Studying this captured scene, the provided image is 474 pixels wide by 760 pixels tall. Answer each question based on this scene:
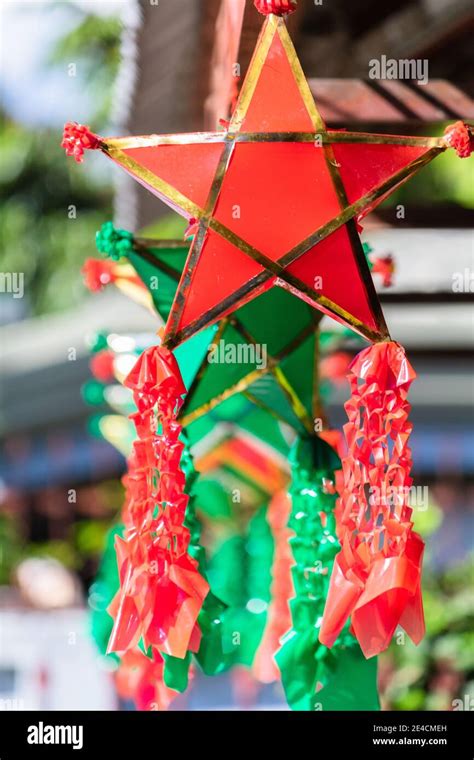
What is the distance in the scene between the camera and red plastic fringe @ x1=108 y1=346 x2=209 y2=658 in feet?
3.91

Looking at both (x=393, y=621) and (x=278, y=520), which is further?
(x=278, y=520)

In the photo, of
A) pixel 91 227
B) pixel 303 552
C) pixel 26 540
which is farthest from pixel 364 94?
pixel 91 227

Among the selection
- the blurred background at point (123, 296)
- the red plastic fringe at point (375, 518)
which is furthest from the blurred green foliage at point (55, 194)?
the red plastic fringe at point (375, 518)

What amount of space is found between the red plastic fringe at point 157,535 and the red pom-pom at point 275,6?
437 millimetres

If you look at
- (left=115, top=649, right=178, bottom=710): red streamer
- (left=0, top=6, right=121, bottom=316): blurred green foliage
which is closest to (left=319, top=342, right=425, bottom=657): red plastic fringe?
(left=115, top=649, right=178, bottom=710): red streamer

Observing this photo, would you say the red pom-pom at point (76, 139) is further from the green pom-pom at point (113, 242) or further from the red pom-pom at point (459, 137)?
the red pom-pom at point (459, 137)

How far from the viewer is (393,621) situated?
3.81 feet

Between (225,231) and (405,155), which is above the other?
(405,155)

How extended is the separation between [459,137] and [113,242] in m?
0.49

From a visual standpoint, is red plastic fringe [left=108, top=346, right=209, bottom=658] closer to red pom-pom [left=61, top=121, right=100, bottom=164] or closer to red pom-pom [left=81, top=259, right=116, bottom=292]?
red pom-pom [left=61, top=121, right=100, bottom=164]

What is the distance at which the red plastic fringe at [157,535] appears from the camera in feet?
3.91
